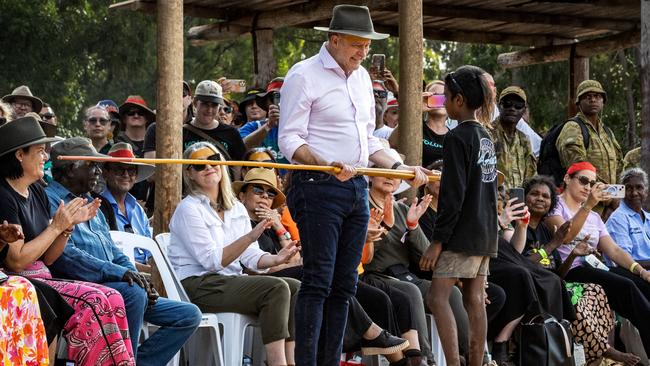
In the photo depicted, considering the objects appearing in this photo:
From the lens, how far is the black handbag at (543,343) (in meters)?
9.52

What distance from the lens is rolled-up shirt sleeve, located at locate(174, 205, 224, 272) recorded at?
819 centimetres

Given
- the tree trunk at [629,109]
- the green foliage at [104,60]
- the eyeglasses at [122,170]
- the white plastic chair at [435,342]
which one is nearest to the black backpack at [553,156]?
the white plastic chair at [435,342]

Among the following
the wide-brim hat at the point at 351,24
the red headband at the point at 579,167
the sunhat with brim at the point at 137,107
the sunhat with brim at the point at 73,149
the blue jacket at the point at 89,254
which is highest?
the wide-brim hat at the point at 351,24

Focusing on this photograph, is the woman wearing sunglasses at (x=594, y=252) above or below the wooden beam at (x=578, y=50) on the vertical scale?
below

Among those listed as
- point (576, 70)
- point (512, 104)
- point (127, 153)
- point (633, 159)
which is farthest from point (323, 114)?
point (576, 70)

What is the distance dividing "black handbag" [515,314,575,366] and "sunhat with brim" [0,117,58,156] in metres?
4.09

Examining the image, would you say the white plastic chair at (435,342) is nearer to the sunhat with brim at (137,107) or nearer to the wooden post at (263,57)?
the sunhat with brim at (137,107)

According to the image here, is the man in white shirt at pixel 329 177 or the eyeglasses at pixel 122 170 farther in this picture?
the eyeglasses at pixel 122 170

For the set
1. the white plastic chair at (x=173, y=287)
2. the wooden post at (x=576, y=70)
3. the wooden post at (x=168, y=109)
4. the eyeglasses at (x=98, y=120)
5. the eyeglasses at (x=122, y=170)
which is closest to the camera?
the white plastic chair at (x=173, y=287)

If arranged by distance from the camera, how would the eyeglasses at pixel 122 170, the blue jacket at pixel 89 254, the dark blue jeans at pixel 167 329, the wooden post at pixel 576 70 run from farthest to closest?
the wooden post at pixel 576 70 < the eyeglasses at pixel 122 170 < the dark blue jeans at pixel 167 329 < the blue jacket at pixel 89 254

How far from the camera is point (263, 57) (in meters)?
14.5

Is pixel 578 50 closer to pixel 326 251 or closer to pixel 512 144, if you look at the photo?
pixel 512 144

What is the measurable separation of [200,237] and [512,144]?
431 centimetres

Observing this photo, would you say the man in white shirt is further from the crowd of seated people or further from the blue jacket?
the blue jacket
